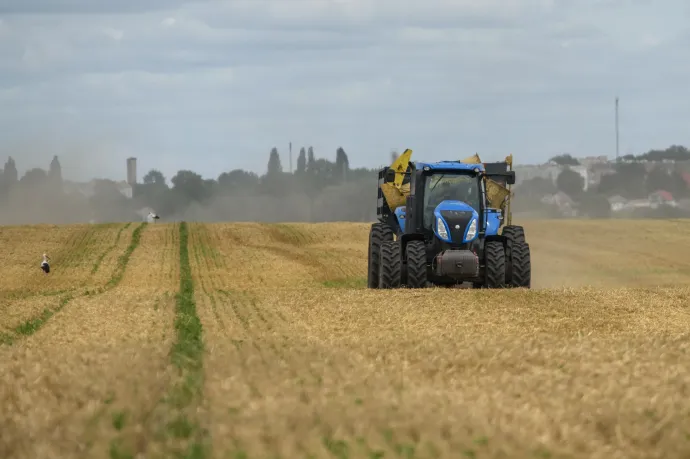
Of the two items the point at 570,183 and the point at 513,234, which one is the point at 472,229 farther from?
the point at 570,183

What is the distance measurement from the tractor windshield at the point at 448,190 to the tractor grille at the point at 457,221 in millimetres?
555

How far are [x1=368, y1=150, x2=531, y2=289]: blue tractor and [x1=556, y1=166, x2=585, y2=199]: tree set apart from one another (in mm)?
87786

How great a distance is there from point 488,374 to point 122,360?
12.3 ft

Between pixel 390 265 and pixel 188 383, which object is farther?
pixel 390 265

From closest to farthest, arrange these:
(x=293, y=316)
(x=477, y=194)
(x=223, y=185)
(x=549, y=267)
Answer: (x=293, y=316) → (x=477, y=194) → (x=549, y=267) → (x=223, y=185)

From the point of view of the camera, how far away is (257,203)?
387ft

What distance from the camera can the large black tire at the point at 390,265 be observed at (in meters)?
24.9

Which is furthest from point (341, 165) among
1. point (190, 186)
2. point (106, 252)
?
point (106, 252)

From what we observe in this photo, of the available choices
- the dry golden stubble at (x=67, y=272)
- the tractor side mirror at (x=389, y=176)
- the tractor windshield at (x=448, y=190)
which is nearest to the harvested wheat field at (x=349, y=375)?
the dry golden stubble at (x=67, y=272)

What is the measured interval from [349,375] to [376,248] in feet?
53.6

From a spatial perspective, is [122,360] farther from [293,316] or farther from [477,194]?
[477,194]

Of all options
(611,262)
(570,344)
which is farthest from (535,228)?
(570,344)

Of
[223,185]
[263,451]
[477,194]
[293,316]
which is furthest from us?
[223,185]

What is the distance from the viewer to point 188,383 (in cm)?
1012
